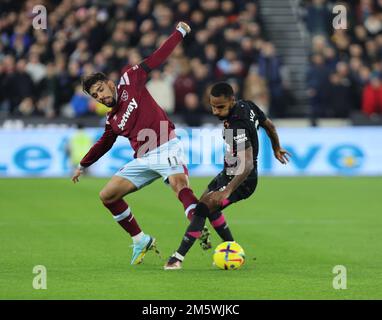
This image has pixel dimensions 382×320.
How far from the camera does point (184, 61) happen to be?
22.8 metres

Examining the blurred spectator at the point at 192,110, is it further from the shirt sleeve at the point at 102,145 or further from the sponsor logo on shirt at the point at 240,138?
the sponsor logo on shirt at the point at 240,138

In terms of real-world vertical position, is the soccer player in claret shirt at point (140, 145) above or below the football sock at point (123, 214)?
above

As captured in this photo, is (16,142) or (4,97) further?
(4,97)

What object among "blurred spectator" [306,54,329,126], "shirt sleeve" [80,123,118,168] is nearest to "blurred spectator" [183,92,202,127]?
"blurred spectator" [306,54,329,126]

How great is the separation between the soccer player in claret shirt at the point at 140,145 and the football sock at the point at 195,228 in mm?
522

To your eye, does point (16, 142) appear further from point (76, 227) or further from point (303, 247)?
point (303, 247)

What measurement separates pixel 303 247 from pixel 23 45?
42.5 feet

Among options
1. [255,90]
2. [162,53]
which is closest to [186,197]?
[162,53]

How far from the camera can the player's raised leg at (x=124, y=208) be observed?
11.0m

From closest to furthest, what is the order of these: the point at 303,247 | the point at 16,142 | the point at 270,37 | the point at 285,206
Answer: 1. the point at 303,247
2. the point at 285,206
3. the point at 16,142
4. the point at 270,37

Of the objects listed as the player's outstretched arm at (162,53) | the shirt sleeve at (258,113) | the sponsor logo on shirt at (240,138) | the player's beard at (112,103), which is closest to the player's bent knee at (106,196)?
the player's beard at (112,103)

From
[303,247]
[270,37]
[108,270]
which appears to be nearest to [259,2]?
[270,37]

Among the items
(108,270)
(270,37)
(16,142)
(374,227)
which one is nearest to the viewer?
(108,270)

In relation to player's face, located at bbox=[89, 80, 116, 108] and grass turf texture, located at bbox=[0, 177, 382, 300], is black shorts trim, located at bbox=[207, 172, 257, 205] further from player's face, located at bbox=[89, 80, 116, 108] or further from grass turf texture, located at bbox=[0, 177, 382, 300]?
player's face, located at bbox=[89, 80, 116, 108]
